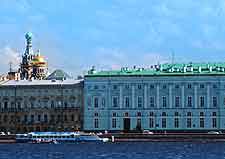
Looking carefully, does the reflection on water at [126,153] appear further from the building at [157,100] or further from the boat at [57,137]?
the building at [157,100]

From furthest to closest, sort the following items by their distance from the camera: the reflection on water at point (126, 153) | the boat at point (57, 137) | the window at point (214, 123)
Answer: the window at point (214, 123) < the boat at point (57, 137) < the reflection on water at point (126, 153)

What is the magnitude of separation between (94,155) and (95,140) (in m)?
35.6

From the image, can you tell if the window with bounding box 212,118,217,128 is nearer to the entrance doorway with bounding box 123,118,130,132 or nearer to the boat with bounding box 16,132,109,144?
the entrance doorway with bounding box 123,118,130,132

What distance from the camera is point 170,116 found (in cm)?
14662

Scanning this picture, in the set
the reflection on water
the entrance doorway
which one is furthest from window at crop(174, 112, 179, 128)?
the reflection on water

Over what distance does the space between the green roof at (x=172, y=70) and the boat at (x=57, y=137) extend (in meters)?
10.2

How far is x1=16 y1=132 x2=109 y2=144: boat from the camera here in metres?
143

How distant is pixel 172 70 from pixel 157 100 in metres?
5.78

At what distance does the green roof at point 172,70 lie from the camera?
14850cm

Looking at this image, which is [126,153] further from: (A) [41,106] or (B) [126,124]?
(A) [41,106]

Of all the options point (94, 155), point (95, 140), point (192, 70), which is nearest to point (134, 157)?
point (94, 155)

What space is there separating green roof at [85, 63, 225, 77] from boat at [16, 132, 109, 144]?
10.2 m

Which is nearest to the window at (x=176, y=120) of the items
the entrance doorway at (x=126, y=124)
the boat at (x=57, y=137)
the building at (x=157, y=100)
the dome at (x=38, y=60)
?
the building at (x=157, y=100)

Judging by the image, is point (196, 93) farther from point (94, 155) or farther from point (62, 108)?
point (94, 155)
